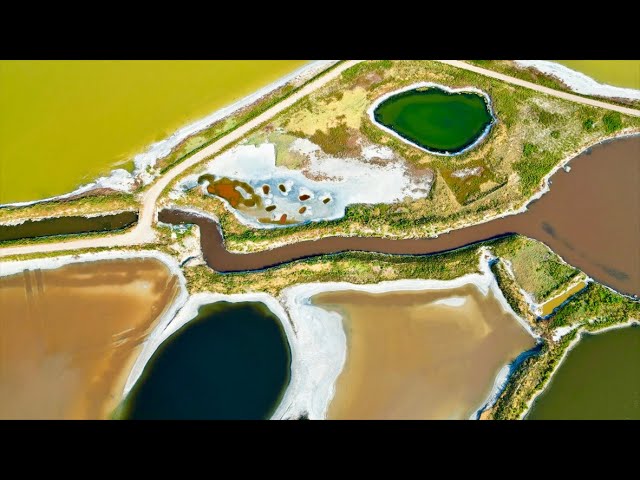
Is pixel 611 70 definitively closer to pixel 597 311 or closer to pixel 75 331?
pixel 597 311

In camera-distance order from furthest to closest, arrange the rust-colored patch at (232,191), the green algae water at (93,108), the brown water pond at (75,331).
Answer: the green algae water at (93,108)
the rust-colored patch at (232,191)
the brown water pond at (75,331)

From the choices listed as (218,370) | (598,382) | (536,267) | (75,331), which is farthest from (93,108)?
(598,382)

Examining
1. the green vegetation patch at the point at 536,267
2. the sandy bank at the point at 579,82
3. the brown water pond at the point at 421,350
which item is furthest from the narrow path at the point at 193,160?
the brown water pond at the point at 421,350

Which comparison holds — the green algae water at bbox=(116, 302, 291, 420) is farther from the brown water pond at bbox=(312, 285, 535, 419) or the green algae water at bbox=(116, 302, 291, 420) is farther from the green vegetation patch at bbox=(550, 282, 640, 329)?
the green vegetation patch at bbox=(550, 282, 640, 329)

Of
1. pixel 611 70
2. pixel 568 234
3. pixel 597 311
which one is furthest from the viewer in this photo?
pixel 611 70

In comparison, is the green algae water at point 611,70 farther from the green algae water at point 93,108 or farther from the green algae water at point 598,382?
the green algae water at point 93,108

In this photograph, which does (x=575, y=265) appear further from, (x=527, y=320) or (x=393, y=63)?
(x=393, y=63)

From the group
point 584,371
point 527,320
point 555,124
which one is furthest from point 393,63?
point 584,371
